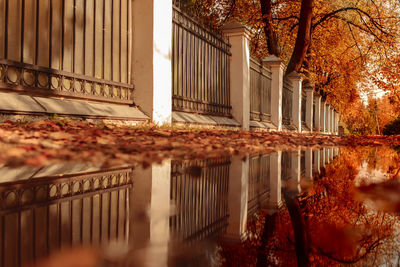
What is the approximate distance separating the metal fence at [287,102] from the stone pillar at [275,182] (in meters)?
13.3

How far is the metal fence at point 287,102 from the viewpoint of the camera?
16406mm

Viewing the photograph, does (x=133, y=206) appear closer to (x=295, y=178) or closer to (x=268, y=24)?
(x=295, y=178)

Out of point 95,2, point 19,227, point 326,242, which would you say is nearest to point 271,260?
point 326,242

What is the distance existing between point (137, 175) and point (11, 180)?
67 centimetres

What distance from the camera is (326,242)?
103 cm

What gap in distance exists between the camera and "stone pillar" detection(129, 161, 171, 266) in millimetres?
947

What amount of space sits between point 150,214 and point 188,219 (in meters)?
0.15

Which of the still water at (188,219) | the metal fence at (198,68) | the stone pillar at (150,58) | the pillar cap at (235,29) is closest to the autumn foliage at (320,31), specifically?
the pillar cap at (235,29)

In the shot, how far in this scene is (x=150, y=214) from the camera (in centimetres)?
137

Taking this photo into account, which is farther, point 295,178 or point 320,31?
point 320,31

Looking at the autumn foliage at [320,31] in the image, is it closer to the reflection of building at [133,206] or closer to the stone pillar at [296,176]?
the stone pillar at [296,176]

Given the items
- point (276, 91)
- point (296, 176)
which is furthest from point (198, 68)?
point (276, 91)

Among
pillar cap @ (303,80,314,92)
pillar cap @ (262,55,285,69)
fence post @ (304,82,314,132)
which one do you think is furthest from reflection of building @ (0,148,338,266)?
fence post @ (304,82,314,132)

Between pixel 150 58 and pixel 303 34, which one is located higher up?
pixel 303 34
